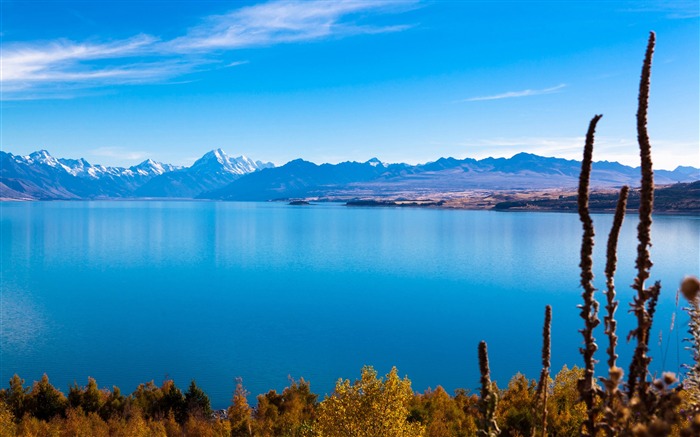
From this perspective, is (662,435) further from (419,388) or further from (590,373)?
(419,388)

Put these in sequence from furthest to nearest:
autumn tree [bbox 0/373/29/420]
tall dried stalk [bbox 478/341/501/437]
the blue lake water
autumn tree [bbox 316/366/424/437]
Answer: the blue lake water
autumn tree [bbox 0/373/29/420]
autumn tree [bbox 316/366/424/437]
tall dried stalk [bbox 478/341/501/437]

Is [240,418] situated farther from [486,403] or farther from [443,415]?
[486,403]

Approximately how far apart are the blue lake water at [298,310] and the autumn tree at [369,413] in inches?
373

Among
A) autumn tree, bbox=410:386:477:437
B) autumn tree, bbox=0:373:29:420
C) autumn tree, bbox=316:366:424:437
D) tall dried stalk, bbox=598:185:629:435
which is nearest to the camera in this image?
tall dried stalk, bbox=598:185:629:435

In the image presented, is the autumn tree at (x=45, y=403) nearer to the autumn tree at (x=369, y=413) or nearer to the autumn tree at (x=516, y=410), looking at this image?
the autumn tree at (x=369, y=413)

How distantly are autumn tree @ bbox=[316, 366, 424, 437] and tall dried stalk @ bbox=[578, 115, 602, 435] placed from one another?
1594 cm

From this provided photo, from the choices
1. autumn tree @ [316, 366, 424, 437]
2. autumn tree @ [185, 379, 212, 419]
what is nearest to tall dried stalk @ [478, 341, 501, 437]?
autumn tree @ [316, 366, 424, 437]

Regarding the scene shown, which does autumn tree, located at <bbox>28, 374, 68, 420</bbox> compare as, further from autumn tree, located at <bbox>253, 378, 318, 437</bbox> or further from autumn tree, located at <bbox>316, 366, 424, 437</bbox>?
autumn tree, located at <bbox>316, 366, 424, 437</bbox>

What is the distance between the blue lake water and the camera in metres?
39.5

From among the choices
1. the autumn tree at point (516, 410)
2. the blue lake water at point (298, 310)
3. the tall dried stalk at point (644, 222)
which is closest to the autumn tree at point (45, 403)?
the blue lake water at point (298, 310)

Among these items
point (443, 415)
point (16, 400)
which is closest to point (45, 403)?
point (16, 400)

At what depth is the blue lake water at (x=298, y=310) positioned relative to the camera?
3947 cm

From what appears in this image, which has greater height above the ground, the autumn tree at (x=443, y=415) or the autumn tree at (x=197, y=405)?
the autumn tree at (x=443, y=415)

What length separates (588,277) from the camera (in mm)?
3410
